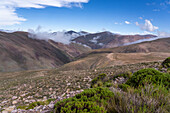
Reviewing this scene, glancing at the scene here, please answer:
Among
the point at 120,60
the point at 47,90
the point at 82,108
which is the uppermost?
the point at 82,108

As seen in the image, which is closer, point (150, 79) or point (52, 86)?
point (150, 79)

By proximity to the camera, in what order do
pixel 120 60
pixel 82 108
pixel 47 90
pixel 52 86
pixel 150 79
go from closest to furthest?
1. pixel 82 108
2. pixel 150 79
3. pixel 47 90
4. pixel 52 86
5. pixel 120 60

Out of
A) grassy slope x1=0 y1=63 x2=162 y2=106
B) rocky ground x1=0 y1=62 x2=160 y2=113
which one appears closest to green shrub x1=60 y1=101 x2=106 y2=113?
rocky ground x1=0 y1=62 x2=160 y2=113

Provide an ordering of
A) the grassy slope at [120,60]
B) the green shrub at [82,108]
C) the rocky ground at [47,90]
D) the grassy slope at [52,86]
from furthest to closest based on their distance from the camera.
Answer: the grassy slope at [120,60]
the grassy slope at [52,86]
the rocky ground at [47,90]
the green shrub at [82,108]

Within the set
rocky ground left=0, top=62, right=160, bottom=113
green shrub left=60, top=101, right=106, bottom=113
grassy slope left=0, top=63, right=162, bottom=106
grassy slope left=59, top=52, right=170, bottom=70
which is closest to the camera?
green shrub left=60, top=101, right=106, bottom=113

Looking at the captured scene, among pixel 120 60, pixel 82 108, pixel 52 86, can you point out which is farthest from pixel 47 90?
pixel 120 60

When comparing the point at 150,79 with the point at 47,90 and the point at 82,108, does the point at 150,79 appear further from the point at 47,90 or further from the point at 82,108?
the point at 47,90

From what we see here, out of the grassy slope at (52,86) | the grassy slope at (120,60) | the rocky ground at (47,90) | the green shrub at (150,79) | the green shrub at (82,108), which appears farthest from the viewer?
the grassy slope at (120,60)

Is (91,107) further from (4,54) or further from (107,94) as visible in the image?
(4,54)

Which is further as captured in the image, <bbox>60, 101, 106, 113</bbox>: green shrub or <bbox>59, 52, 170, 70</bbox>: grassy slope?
<bbox>59, 52, 170, 70</bbox>: grassy slope

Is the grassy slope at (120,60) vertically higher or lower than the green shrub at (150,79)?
lower

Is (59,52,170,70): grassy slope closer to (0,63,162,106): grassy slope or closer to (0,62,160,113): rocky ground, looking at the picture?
(0,63,162,106): grassy slope

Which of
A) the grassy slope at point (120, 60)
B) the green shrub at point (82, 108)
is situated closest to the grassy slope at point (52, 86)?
the green shrub at point (82, 108)

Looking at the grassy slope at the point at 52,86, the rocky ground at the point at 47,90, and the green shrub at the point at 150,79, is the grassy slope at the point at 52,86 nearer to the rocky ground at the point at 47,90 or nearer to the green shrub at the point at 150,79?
the rocky ground at the point at 47,90
